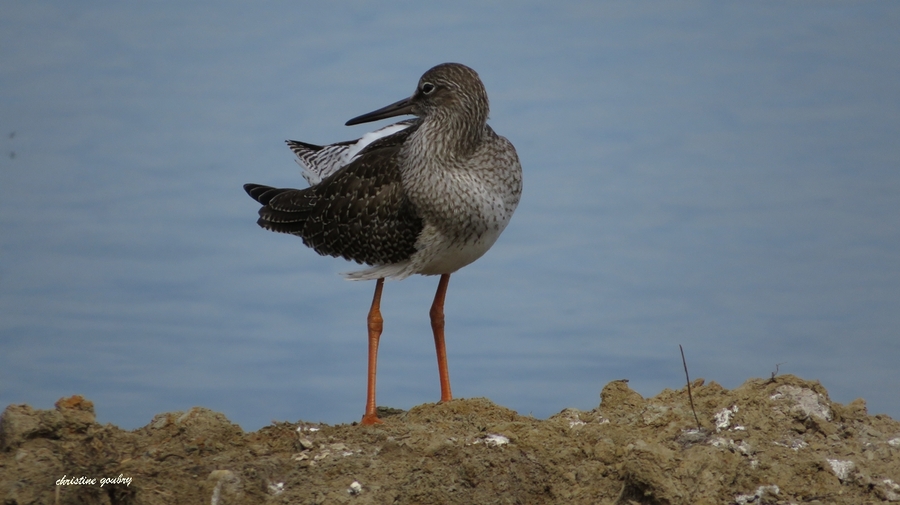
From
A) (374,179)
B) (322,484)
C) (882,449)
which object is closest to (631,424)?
(882,449)

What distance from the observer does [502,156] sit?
941 cm

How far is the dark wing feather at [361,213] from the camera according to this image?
366 inches

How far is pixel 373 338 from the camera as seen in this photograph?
977 centimetres

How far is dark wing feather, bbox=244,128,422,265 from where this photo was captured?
9289 millimetres

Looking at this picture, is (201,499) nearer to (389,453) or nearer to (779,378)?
(389,453)

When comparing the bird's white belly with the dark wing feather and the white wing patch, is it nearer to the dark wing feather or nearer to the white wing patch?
the dark wing feather

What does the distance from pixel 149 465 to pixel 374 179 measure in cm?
360

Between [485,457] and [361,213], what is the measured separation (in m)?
3.14

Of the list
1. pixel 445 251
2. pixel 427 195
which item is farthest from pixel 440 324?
pixel 427 195

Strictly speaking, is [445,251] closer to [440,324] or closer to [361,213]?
[361,213]

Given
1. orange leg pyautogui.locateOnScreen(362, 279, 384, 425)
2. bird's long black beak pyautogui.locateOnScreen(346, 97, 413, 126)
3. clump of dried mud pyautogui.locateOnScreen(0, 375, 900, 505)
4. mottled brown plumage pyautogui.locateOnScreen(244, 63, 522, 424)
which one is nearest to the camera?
clump of dried mud pyautogui.locateOnScreen(0, 375, 900, 505)

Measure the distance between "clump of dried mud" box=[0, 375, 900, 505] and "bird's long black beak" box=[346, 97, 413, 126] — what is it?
3.16 metres

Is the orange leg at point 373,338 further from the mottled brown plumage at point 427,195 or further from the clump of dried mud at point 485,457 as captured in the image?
the clump of dried mud at point 485,457

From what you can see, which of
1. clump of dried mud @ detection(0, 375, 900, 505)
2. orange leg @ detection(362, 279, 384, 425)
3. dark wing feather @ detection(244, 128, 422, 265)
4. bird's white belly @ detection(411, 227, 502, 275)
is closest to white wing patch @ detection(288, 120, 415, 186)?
dark wing feather @ detection(244, 128, 422, 265)
